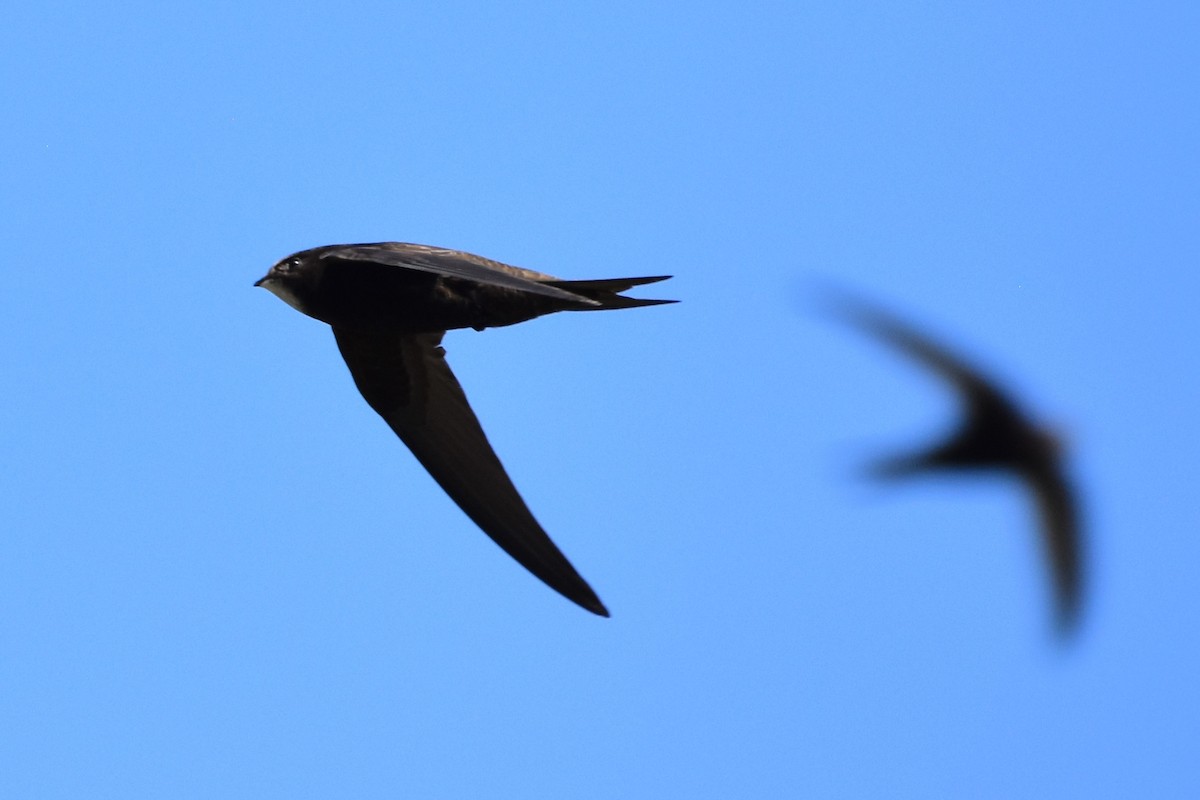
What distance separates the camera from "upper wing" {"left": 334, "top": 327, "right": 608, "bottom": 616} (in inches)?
295

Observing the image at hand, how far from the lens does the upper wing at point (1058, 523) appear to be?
215 inches

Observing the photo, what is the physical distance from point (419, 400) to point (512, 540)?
0.94 metres

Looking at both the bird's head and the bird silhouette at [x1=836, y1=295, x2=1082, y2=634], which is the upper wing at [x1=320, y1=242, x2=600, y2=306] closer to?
the bird's head

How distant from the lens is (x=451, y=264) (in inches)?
243

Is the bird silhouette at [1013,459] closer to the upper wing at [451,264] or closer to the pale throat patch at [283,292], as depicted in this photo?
the upper wing at [451,264]

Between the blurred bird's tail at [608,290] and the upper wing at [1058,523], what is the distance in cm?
181

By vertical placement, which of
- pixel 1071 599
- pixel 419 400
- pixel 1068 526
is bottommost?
pixel 1071 599

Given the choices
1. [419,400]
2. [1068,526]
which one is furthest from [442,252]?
[1068,526]

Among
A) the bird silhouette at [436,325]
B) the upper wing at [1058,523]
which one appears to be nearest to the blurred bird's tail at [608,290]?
the bird silhouette at [436,325]

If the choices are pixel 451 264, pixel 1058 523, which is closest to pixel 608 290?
pixel 451 264

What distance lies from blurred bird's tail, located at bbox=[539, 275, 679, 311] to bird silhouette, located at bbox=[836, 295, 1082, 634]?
160 centimetres

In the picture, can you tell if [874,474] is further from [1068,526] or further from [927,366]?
[1068,526]

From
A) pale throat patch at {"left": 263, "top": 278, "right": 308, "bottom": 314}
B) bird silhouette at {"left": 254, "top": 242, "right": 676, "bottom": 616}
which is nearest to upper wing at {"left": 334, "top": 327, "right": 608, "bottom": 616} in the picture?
bird silhouette at {"left": 254, "top": 242, "right": 676, "bottom": 616}

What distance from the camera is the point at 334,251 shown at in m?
6.55
